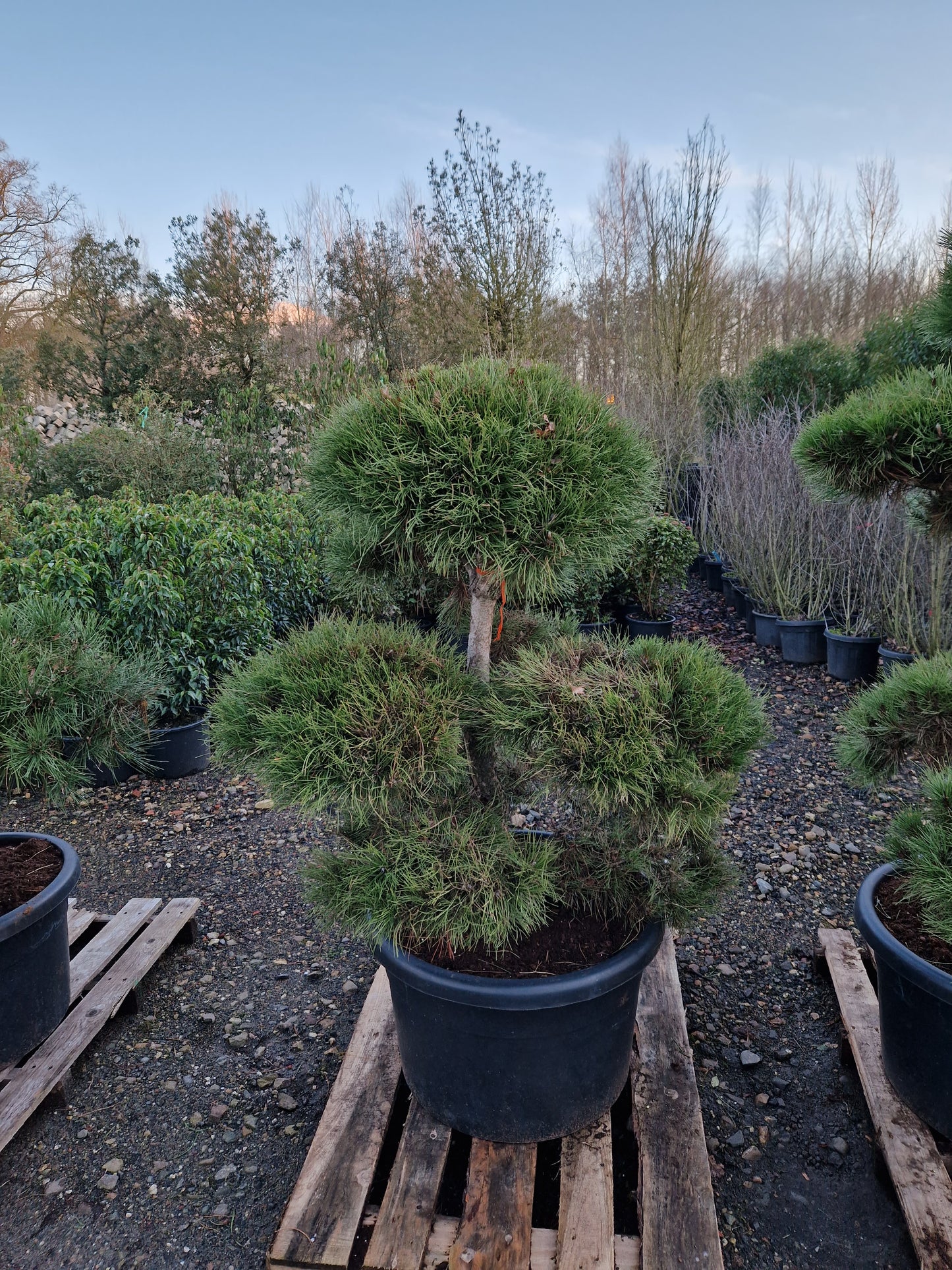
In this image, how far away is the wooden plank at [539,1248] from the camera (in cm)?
120

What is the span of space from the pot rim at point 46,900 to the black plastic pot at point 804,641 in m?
4.22

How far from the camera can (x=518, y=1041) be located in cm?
133

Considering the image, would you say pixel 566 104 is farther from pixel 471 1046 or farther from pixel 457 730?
pixel 471 1046

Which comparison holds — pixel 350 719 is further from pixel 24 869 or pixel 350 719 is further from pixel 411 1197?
pixel 24 869

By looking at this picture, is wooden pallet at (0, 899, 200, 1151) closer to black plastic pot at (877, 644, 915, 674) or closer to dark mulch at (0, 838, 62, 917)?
dark mulch at (0, 838, 62, 917)

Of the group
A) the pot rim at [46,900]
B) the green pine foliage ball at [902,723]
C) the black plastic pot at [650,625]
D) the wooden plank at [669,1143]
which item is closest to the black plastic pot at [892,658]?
the black plastic pot at [650,625]

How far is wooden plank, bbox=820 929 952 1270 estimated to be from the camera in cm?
122

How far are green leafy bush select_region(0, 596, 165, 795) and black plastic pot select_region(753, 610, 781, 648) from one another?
422 centimetres

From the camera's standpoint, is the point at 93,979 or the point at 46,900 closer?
the point at 46,900

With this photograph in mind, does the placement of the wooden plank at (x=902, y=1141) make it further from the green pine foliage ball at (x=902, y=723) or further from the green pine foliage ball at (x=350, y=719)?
the green pine foliage ball at (x=350, y=719)

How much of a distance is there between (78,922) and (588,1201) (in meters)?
1.69

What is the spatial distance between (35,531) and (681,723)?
330cm

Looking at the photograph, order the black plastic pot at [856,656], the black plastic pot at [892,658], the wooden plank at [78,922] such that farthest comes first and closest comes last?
the black plastic pot at [856,656] < the black plastic pot at [892,658] < the wooden plank at [78,922]

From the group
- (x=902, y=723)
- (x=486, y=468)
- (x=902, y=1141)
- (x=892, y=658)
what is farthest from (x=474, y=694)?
(x=892, y=658)
